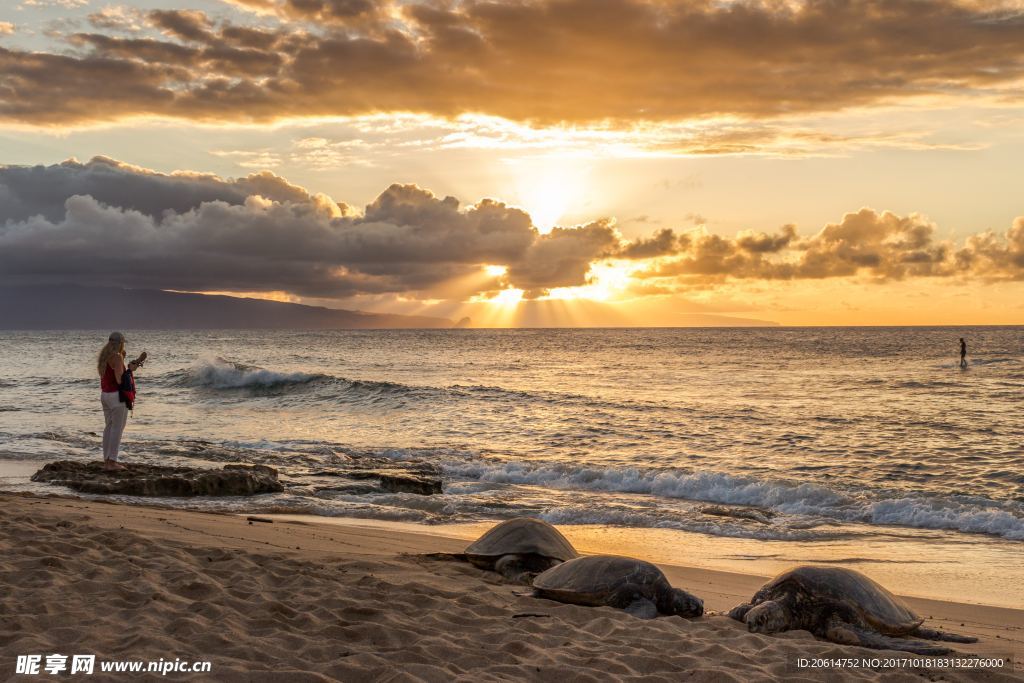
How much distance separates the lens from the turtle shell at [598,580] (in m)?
6.74

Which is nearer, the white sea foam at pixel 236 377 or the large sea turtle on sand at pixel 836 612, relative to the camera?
the large sea turtle on sand at pixel 836 612

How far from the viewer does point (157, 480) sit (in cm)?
1189

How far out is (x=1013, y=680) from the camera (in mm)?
5180

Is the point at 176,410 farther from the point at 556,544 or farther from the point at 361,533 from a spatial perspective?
the point at 556,544

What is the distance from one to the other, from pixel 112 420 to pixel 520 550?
311 inches

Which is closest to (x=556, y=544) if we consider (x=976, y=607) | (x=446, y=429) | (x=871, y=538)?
(x=976, y=607)

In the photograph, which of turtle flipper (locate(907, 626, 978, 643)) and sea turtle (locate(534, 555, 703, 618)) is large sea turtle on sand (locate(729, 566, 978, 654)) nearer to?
turtle flipper (locate(907, 626, 978, 643))

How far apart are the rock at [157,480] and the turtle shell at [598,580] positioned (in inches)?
271

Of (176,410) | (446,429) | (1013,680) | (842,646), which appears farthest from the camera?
(176,410)

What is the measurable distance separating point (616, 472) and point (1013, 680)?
9.74 meters

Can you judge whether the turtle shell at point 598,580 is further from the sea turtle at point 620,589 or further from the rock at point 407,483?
the rock at point 407,483

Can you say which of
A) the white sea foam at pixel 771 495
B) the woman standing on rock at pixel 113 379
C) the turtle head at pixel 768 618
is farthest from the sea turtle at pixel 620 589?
the woman standing on rock at pixel 113 379

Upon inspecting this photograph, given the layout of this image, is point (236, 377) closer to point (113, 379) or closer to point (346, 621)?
point (113, 379)

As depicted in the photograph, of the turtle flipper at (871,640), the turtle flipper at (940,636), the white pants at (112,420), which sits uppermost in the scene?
the white pants at (112,420)
